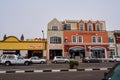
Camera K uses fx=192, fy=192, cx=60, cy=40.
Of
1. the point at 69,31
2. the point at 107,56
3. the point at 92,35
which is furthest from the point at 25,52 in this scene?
the point at 107,56

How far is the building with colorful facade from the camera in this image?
150 ft

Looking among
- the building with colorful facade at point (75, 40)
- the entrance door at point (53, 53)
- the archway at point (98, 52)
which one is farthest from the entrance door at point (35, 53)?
the archway at point (98, 52)

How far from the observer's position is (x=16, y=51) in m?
44.4

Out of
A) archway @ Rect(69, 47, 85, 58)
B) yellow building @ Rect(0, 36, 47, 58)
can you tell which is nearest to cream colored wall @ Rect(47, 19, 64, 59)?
yellow building @ Rect(0, 36, 47, 58)

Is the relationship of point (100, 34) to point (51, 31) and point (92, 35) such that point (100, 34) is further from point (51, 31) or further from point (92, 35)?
point (51, 31)

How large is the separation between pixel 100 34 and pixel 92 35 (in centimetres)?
215

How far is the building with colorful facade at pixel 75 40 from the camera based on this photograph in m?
45.8

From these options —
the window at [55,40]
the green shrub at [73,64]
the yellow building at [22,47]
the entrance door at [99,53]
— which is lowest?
the green shrub at [73,64]

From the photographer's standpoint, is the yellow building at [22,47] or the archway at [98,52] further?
the archway at [98,52]

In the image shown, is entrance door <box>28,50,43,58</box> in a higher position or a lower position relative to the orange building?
lower

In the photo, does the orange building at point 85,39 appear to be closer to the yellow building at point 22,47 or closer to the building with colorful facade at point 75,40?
the building with colorful facade at point 75,40

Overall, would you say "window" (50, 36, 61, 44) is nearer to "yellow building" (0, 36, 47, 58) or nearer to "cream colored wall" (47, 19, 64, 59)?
"cream colored wall" (47, 19, 64, 59)

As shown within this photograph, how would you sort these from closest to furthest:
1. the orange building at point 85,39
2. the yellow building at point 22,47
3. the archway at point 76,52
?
1. the yellow building at point 22,47
2. the archway at point 76,52
3. the orange building at point 85,39

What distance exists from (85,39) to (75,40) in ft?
8.64
